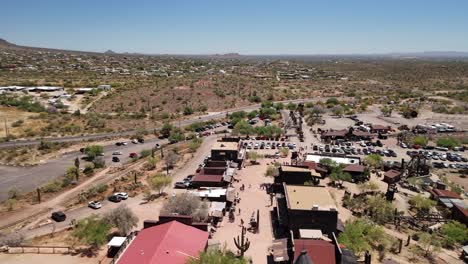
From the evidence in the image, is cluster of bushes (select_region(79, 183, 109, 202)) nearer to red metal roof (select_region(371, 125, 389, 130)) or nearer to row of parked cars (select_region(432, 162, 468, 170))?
row of parked cars (select_region(432, 162, 468, 170))

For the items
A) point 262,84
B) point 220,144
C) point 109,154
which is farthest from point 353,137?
point 262,84

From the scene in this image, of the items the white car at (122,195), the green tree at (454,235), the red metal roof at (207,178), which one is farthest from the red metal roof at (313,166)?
the white car at (122,195)

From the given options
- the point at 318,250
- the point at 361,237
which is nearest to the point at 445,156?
the point at 361,237

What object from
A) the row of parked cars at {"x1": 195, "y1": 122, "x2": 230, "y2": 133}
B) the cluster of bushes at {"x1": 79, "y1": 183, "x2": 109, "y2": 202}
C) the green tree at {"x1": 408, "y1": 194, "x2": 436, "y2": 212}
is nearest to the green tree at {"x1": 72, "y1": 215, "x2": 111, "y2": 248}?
the cluster of bushes at {"x1": 79, "y1": 183, "x2": 109, "y2": 202}

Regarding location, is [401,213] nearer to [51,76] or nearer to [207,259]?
→ [207,259]

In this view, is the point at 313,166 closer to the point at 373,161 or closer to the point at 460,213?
the point at 373,161

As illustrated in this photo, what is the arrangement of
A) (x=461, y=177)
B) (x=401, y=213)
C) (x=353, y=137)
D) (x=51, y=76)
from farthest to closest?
(x=51, y=76), (x=353, y=137), (x=461, y=177), (x=401, y=213)
